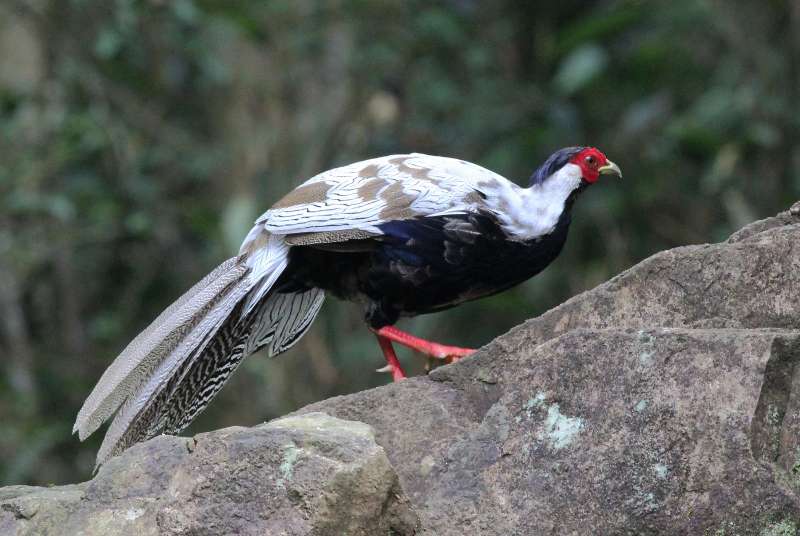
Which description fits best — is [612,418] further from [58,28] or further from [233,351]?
[58,28]

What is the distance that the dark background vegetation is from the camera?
985 centimetres

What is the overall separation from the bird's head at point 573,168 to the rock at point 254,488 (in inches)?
83.0

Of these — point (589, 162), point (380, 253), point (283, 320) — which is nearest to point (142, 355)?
point (283, 320)

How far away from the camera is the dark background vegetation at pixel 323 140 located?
985cm

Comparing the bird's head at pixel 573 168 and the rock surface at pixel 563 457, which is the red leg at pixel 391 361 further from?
the rock surface at pixel 563 457

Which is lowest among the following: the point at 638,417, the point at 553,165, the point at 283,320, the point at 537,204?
the point at 283,320

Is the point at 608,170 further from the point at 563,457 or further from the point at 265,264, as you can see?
the point at 563,457

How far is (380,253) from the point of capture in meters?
5.09

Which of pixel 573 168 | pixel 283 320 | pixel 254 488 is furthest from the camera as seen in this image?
pixel 283 320

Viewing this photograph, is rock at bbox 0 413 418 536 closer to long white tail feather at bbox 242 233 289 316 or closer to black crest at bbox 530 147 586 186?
long white tail feather at bbox 242 233 289 316

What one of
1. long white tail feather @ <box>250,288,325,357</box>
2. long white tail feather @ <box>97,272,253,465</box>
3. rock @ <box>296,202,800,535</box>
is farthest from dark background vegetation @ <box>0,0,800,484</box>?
rock @ <box>296,202,800,535</box>

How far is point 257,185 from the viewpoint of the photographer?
35.1 feet

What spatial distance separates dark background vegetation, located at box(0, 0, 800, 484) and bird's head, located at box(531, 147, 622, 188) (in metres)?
4.02

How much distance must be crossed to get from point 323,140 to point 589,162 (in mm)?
5133
